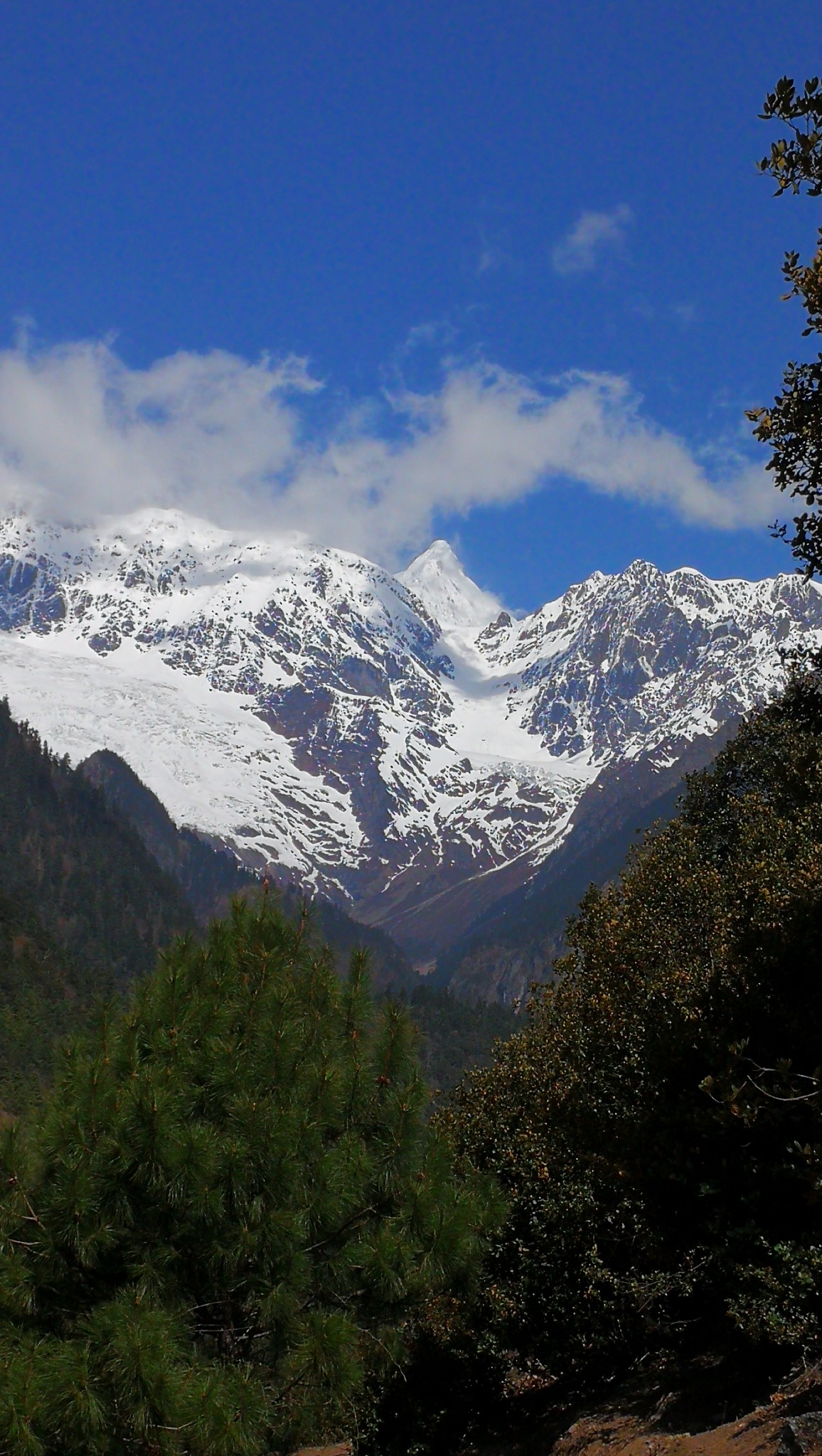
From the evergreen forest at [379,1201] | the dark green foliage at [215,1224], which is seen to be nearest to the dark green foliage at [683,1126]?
the evergreen forest at [379,1201]

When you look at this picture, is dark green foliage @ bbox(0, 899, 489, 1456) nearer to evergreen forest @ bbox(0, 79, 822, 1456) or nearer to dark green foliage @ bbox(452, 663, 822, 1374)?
evergreen forest @ bbox(0, 79, 822, 1456)

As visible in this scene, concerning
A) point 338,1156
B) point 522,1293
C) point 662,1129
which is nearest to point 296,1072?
point 338,1156

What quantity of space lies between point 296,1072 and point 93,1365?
4.32m

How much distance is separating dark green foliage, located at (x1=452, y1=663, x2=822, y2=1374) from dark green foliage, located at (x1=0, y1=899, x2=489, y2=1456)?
2895 mm

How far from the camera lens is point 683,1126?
1630 cm

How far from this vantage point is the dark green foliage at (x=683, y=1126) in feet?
46.9

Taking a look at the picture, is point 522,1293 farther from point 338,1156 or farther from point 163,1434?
point 163,1434

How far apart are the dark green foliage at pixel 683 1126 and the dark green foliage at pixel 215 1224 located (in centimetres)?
290

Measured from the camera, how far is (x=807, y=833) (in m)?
24.0

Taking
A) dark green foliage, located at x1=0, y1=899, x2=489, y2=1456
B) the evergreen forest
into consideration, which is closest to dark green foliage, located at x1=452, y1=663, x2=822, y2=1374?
the evergreen forest

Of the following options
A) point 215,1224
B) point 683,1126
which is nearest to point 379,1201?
point 215,1224

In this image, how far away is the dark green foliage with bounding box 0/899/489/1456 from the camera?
42.6 feet

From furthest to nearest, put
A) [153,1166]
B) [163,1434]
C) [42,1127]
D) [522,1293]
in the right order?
[522,1293] → [42,1127] → [153,1166] → [163,1434]

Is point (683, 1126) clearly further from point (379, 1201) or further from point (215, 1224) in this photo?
point (215, 1224)
